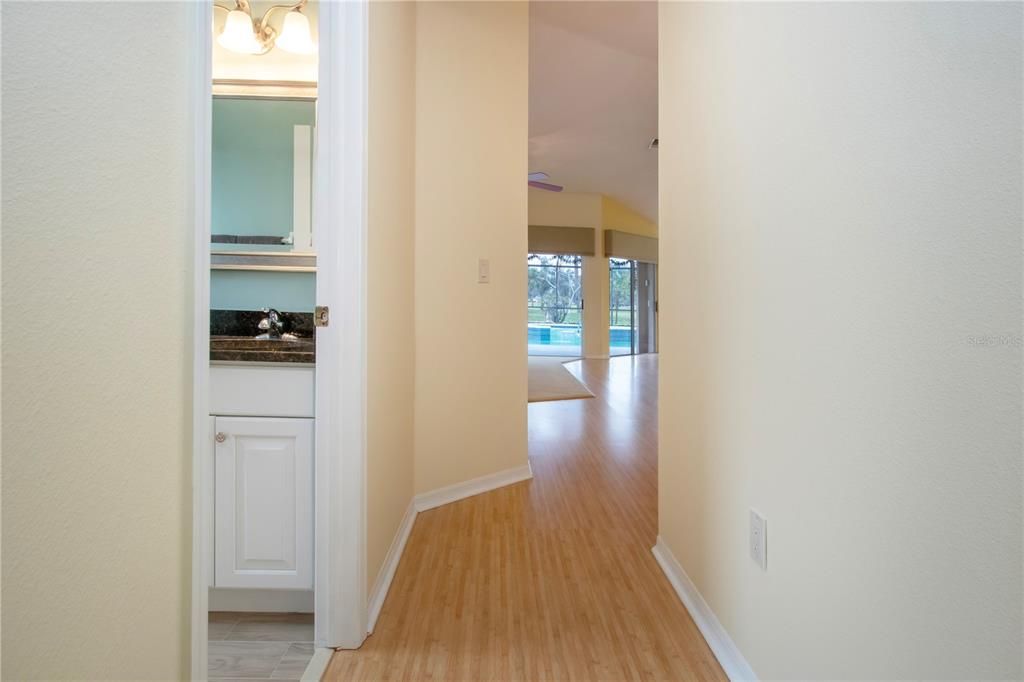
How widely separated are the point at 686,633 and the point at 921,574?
0.88 meters

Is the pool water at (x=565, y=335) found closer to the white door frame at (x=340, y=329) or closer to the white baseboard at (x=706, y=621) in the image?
the white baseboard at (x=706, y=621)

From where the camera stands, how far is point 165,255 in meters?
0.58

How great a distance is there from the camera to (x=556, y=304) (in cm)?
1055

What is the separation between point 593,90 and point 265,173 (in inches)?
138

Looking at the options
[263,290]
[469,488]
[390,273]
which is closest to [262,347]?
[390,273]

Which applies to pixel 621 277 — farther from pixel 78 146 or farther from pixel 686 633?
pixel 78 146

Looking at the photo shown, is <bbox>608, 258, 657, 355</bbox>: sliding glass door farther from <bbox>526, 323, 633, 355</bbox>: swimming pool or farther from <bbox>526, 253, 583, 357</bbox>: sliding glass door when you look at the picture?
<bbox>526, 253, 583, 357</bbox>: sliding glass door

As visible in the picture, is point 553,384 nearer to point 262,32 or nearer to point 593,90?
point 593,90

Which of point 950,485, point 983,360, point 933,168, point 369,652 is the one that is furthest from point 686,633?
point 933,168

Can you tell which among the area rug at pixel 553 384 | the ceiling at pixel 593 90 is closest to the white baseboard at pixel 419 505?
Result: the area rug at pixel 553 384

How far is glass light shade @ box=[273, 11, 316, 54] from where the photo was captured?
2.10m

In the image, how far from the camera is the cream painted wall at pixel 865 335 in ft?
1.97

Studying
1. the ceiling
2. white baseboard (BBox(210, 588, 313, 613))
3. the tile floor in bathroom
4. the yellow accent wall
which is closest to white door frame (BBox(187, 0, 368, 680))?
the tile floor in bathroom

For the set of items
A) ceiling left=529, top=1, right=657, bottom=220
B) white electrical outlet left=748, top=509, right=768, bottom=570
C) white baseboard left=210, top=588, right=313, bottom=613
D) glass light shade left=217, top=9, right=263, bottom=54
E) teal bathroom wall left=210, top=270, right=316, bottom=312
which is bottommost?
white baseboard left=210, top=588, right=313, bottom=613
